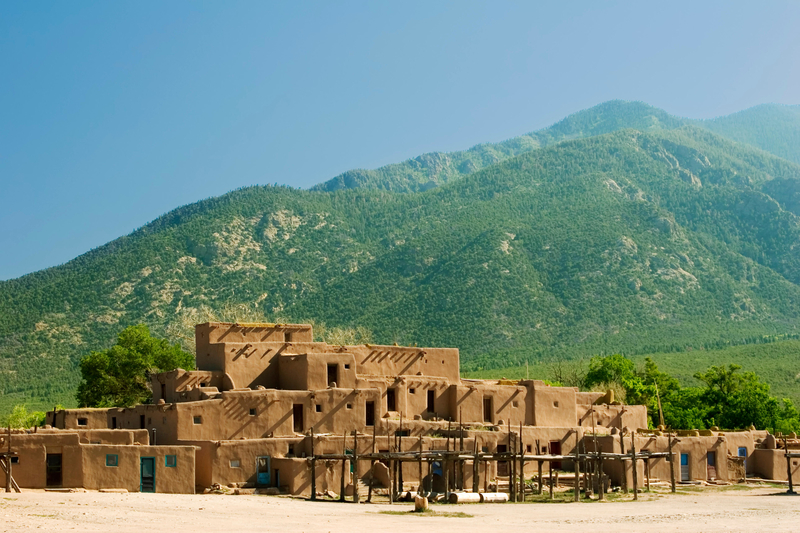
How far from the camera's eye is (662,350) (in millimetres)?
115688

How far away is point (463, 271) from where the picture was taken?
13188 centimetres

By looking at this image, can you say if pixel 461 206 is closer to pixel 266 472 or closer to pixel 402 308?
pixel 402 308

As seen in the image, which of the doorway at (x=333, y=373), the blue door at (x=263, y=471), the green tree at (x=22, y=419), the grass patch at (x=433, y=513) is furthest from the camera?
the green tree at (x=22, y=419)

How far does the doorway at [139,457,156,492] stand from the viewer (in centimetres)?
4381

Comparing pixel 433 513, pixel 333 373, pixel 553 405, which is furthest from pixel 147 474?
pixel 553 405

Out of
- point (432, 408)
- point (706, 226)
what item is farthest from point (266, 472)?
point (706, 226)

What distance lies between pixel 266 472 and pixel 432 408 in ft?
37.2

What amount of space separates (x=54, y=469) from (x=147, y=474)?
146 inches

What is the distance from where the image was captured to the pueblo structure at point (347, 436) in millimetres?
44156

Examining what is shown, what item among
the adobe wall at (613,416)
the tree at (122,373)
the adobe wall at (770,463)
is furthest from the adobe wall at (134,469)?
the adobe wall at (770,463)

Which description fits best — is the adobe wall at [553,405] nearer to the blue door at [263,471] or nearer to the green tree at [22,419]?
the blue door at [263,471]

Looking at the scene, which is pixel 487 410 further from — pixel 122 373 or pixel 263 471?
pixel 122 373

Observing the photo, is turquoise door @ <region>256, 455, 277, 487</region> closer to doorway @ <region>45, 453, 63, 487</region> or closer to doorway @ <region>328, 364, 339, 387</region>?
doorway @ <region>328, 364, 339, 387</region>

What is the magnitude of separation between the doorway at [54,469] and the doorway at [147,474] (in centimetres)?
319
